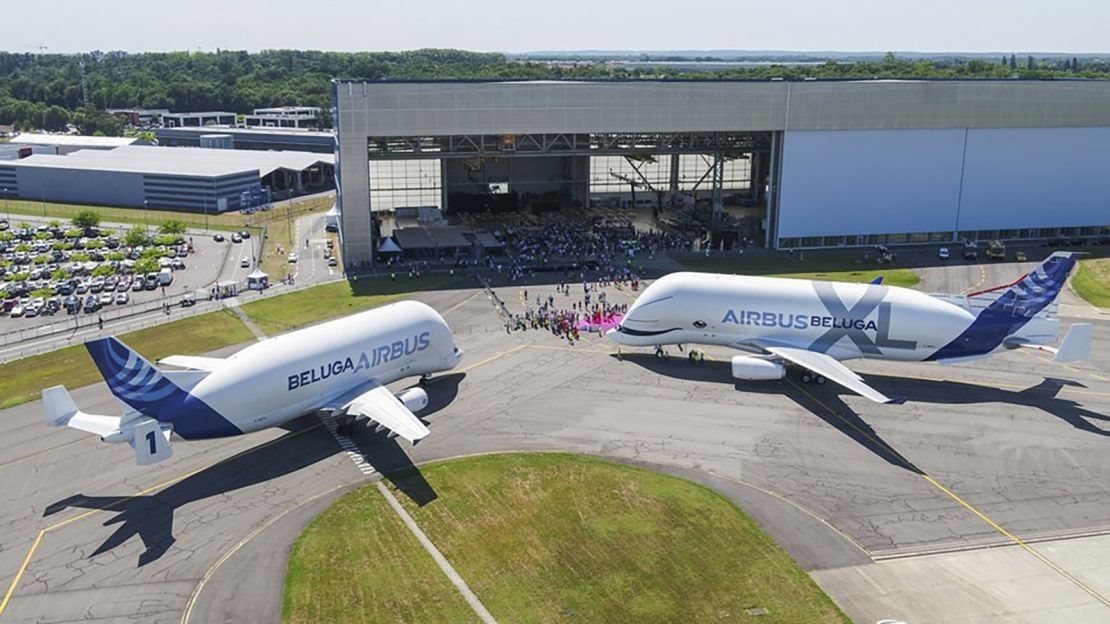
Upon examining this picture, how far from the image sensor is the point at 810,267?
307ft

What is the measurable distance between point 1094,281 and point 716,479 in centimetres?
6818

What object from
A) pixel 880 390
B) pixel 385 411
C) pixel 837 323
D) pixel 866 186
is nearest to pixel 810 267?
pixel 866 186

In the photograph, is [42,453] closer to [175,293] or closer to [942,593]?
[175,293]

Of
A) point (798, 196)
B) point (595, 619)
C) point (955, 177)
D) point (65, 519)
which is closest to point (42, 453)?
point (65, 519)

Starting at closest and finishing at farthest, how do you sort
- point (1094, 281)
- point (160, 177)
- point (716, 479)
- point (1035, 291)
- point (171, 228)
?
point (716, 479), point (1035, 291), point (1094, 281), point (171, 228), point (160, 177)

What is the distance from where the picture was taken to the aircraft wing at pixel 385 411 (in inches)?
1718

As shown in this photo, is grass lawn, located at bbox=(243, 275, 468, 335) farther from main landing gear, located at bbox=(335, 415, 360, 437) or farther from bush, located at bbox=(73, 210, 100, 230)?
bush, located at bbox=(73, 210, 100, 230)

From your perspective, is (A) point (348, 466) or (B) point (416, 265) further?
(B) point (416, 265)

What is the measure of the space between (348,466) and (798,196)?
7287 centimetres

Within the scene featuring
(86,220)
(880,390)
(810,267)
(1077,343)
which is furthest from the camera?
(86,220)

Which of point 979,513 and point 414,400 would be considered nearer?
point 979,513

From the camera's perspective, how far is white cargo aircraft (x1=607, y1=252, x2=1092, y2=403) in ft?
183

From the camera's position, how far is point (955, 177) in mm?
104312

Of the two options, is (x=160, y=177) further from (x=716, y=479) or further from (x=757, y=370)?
(x=716, y=479)
